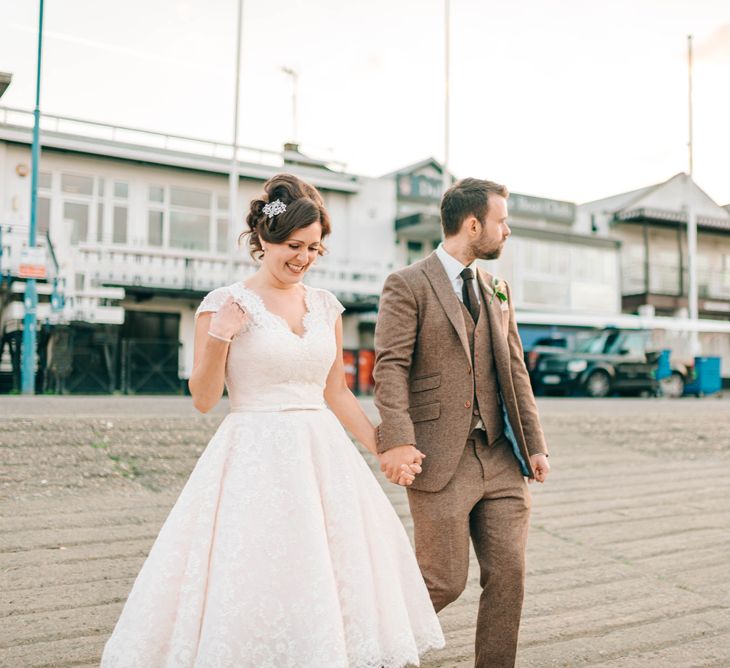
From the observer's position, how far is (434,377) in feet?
10.2

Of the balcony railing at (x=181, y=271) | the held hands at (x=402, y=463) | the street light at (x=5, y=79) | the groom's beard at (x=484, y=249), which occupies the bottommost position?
the held hands at (x=402, y=463)

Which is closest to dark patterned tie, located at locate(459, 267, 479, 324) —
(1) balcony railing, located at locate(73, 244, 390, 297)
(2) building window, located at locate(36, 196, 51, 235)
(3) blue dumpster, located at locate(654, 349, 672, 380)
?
(1) balcony railing, located at locate(73, 244, 390, 297)

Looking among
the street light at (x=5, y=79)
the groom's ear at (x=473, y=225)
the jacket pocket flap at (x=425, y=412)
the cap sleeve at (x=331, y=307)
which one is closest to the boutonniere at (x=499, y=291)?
the groom's ear at (x=473, y=225)

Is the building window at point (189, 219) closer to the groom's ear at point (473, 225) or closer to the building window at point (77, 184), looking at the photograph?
Answer: the building window at point (77, 184)

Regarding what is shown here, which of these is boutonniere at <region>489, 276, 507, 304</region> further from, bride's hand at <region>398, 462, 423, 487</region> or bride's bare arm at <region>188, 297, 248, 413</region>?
bride's bare arm at <region>188, 297, 248, 413</region>

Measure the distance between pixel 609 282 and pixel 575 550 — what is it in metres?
27.2

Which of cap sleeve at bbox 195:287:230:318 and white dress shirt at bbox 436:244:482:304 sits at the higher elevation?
white dress shirt at bbox 436:244:482:304

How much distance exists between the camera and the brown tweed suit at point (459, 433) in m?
2.97

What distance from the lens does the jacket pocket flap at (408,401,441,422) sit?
308 cm

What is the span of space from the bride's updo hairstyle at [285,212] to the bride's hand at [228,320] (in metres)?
0.29

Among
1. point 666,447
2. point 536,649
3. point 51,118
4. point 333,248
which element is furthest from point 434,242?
point 536,649

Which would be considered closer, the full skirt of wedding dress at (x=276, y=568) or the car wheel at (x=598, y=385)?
the full skirt of wedding dress at (x=276, y=568)

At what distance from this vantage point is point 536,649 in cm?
380

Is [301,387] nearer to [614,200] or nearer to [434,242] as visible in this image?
[434,242]
